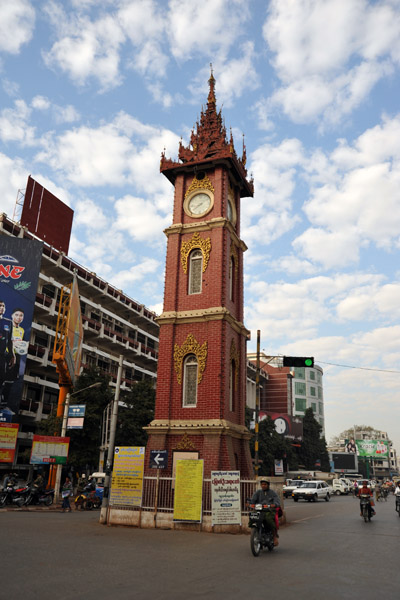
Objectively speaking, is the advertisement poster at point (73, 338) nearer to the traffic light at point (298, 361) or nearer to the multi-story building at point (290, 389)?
the traffic light at point (298, 361)

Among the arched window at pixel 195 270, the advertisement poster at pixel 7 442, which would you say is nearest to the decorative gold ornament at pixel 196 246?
the arched window at pixel 195 270

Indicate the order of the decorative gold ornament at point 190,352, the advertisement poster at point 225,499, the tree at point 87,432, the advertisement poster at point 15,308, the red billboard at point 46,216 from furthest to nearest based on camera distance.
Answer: the red billboard at point 46,216, the advertisement poster at point 15,308, the tree at point 87,432, the decorative gold ornament at point 190,352, the advertisement poster at point 225,499

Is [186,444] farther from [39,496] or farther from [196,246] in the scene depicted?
[196,246]

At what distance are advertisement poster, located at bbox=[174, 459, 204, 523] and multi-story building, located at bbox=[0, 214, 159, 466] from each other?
2609cm

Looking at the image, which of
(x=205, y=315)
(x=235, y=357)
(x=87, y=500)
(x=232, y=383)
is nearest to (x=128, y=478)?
(x=232, y=383)

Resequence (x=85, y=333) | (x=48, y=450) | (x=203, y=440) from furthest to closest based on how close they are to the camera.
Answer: (x=85, y=333) → (x=48, y=450) → (x=203, y=440)

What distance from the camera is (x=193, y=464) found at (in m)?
16.6

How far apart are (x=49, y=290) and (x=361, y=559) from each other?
152ft

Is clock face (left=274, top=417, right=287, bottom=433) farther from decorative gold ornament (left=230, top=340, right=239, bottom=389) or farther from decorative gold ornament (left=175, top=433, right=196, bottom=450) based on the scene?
decorative gold ornament (left=175, top=433, right=196, bottom=450)

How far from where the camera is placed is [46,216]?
5119 cm

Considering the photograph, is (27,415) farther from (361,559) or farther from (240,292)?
(361,559)

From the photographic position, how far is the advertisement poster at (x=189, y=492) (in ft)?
53.1

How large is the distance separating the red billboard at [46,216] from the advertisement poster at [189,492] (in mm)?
38891

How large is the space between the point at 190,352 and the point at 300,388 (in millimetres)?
97909
